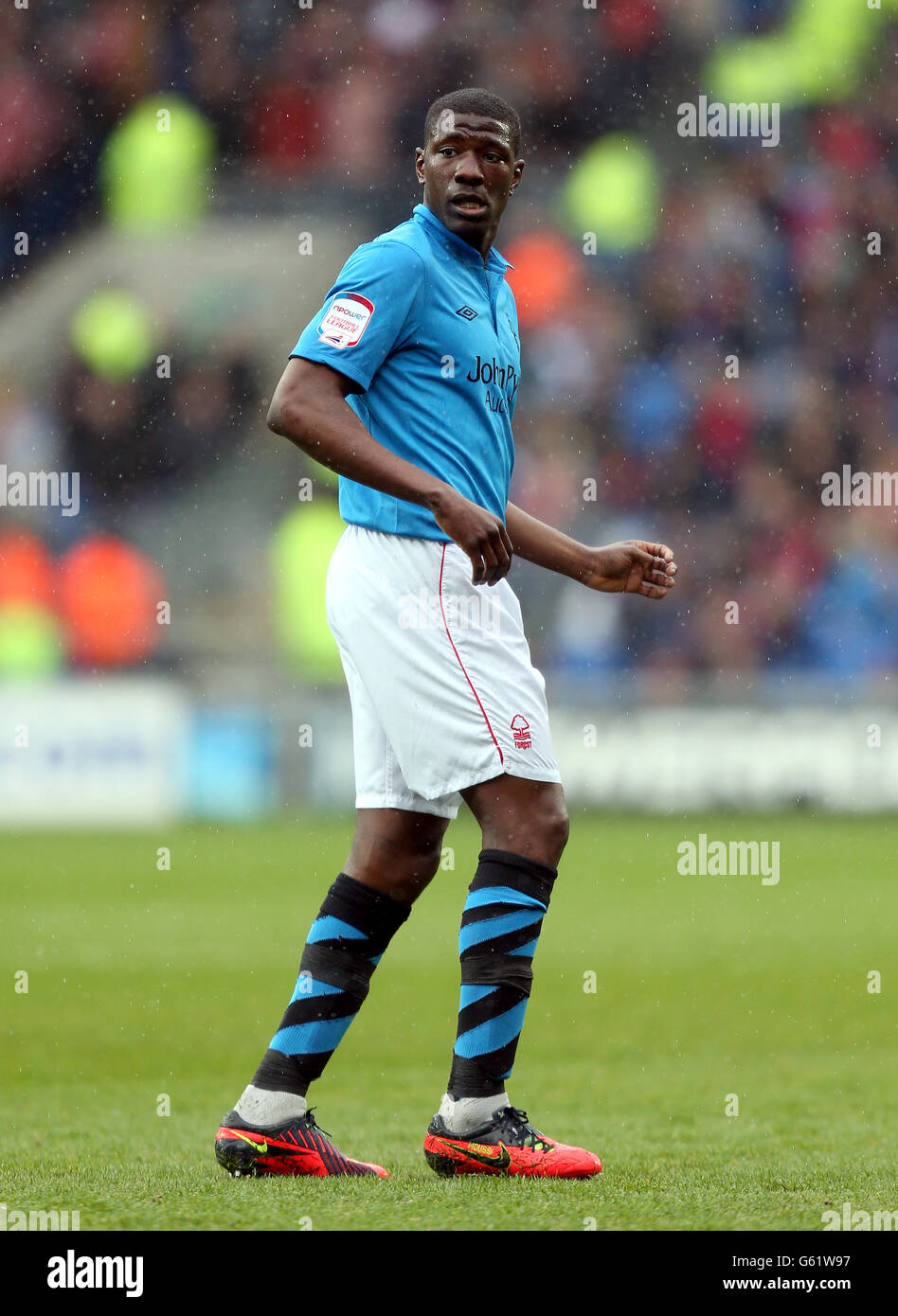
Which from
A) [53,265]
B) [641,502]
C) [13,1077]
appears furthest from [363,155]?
[13,1077]

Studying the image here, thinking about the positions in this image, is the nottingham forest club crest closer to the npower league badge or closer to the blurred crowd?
the npower league badge

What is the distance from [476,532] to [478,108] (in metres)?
0.79

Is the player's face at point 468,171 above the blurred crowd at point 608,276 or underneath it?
underneath

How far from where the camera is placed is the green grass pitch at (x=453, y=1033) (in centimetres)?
275

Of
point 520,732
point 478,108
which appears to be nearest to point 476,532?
point 520,732

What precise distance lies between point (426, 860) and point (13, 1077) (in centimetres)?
183

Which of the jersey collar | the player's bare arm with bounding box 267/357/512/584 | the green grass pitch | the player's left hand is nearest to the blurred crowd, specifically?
the green grass pitch

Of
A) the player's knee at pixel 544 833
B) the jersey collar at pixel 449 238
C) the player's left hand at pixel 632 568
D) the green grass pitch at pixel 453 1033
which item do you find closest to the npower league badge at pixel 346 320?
the jersey collar at pixel 449 238

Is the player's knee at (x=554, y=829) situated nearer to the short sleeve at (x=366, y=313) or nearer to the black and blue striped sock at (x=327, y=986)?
the black and blue striped sock at (x=327, y=986)

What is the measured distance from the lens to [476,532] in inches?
109

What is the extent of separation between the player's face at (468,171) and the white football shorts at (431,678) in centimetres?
57

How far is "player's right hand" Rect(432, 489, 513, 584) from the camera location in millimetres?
2771
